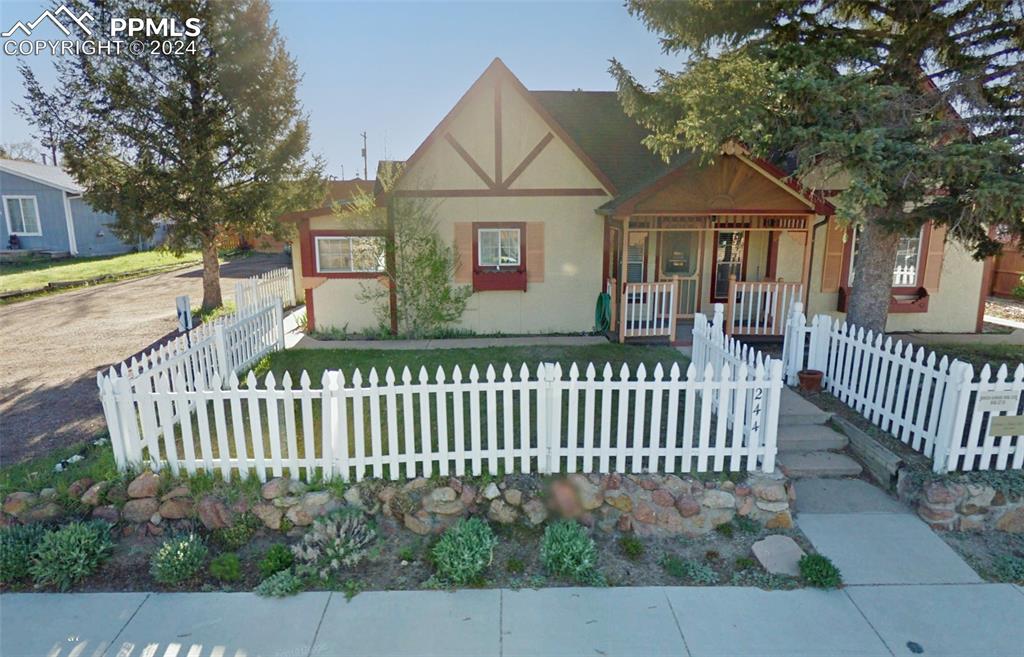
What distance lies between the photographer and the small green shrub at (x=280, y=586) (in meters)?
3.91

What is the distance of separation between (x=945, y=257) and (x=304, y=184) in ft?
49.8

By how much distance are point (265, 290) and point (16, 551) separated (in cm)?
920

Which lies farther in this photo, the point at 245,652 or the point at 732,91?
the point at 732,91

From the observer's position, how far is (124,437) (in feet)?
15.4

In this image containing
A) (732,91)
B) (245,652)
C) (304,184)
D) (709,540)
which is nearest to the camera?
(245,652)

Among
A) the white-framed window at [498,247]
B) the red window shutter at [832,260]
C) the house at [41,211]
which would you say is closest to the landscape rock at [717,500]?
the white-framed window at [498,247]

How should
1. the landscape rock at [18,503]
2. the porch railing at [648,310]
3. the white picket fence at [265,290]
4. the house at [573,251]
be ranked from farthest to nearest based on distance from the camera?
the house at [573,251], the porch railing at [648,310], the white picket fence at [265,290], the landscape rock at [18,503]

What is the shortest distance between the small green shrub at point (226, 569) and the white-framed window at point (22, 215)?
2917 cm

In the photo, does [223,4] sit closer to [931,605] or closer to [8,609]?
[8,609]

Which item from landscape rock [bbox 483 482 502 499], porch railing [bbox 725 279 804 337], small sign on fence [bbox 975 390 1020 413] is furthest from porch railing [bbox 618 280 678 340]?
landscape rock [bbox 483 482 502 499]

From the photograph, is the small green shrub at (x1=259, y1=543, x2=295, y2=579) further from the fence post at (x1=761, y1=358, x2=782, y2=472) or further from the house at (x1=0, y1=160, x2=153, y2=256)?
the house at (x1=0, y1=160, x2=153, y2=256)

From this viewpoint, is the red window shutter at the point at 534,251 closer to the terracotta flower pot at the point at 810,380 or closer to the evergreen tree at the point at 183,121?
the terracotta flower pot at the point at 810,380

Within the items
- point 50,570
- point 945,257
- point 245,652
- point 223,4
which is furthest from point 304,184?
point 945,257

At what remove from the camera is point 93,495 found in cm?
459
